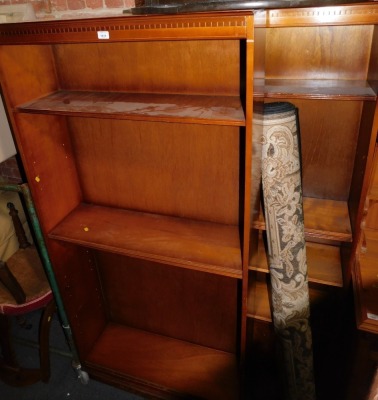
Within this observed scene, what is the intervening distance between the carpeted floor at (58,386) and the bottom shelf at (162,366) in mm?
65

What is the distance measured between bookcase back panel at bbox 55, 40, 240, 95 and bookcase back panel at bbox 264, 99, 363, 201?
1.01ft

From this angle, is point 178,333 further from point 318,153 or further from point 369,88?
point 369,88

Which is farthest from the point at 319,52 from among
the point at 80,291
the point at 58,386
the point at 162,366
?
the point at 58,386

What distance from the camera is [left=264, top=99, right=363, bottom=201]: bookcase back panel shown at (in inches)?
54.8

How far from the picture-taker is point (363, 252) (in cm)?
155

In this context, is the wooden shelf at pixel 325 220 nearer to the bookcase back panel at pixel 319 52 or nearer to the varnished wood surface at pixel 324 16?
the bookcase back panel at pixel 319 52

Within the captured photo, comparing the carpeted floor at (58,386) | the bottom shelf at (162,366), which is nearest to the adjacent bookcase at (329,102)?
the bottom shelf at (162,366)

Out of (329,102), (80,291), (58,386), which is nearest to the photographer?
(329,102)

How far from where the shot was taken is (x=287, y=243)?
1475mm

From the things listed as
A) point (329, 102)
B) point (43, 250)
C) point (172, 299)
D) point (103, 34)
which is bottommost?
point (172, 299)

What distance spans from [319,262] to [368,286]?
11.7 inches

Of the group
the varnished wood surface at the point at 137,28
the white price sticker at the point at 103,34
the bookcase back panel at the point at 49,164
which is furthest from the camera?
the bookcase back panel at the point at 49,164

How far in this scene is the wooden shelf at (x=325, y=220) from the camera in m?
1.43

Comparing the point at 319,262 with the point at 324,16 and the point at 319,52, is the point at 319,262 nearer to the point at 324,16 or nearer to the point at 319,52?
the point at 319,52
